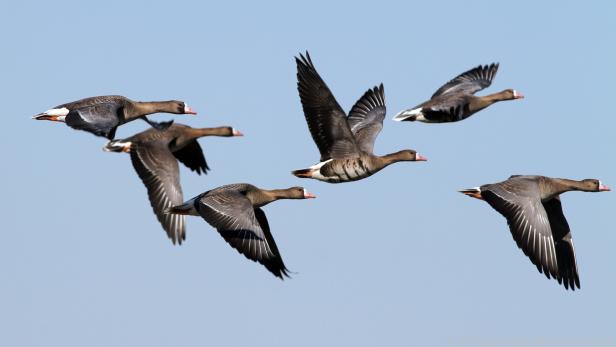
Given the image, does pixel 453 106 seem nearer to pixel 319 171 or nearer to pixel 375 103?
pixel 375 103

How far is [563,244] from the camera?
2375 cm

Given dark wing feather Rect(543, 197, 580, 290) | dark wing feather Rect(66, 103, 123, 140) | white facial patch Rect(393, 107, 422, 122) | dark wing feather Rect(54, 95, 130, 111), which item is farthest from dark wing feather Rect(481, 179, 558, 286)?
dark wing feather Rect(54, 95, 130, 111)

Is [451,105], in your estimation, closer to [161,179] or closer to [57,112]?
[161,179]

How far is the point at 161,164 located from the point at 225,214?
13.1 ft

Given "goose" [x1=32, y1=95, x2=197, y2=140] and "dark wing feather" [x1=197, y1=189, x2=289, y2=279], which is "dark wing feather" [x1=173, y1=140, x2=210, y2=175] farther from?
"dark wing feather" [x1=197, y1=189, x2=289, y2=279]

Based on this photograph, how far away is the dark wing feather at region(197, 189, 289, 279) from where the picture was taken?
67.8 feet

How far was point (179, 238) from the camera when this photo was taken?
2480 cm

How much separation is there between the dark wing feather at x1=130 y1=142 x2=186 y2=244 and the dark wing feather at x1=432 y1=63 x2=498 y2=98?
256 inches

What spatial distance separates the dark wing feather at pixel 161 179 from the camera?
24562mm

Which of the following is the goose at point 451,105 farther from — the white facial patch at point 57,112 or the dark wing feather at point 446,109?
the white facial patch at point 57,112

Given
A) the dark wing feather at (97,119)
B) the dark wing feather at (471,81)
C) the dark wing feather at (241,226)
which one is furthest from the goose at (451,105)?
the dark wing feather at (97,119)

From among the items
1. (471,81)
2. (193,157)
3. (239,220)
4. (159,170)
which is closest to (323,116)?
(239,220)

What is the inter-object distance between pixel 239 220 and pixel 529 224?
4963 millimetres

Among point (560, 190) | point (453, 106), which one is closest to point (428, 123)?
point (453, 106)
